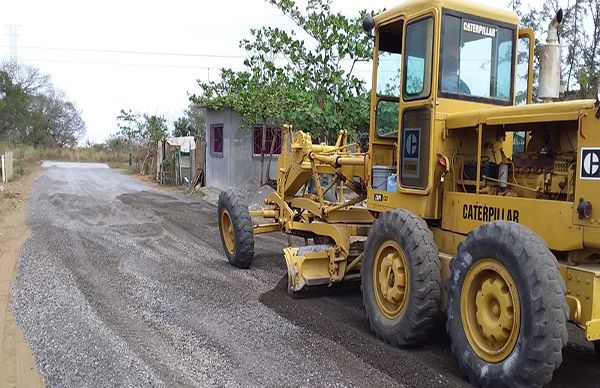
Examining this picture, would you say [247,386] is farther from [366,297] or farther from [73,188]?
[73,188]

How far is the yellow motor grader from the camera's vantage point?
Result: 3.89 metres

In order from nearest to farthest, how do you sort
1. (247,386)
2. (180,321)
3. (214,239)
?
(247,386)
(180,321)
(214,239)

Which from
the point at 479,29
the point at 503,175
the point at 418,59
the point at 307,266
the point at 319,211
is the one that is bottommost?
the point at 307,266

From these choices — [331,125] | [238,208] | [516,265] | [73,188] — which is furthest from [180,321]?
[73,188]

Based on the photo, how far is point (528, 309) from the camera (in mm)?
3746

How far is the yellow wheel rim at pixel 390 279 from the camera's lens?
514 centimetres

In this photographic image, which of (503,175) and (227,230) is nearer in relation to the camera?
(503,175)

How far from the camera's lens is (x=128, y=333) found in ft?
17.9

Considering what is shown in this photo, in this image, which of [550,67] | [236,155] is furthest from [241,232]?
[236,155]

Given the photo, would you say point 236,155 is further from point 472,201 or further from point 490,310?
point 490,310

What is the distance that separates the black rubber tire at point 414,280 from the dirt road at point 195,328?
0.17m

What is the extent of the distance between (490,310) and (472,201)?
3.56 ft

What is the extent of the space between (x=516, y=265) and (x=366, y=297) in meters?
1.94

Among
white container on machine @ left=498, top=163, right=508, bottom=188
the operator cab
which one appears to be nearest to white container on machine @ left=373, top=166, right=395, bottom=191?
the operator cab
